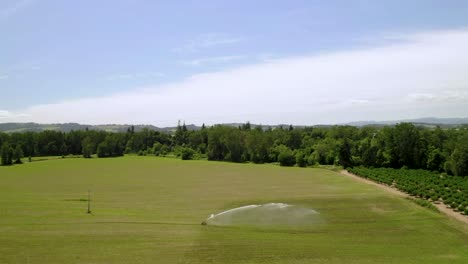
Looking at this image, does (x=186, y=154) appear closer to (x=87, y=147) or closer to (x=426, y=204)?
(x=87, y=147)

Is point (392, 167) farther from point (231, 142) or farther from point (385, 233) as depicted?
point (385, 233)

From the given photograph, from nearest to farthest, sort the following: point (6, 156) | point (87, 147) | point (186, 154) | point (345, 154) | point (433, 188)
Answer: point (433, 188)
point (345, 154)
point (6, 156)
point (186, 154)
point (87, 147)

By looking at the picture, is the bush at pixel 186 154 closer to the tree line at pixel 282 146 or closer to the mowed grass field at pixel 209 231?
the tree line at pixel 282 146

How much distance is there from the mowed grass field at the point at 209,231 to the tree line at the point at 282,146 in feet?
154

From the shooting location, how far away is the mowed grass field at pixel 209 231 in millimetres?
26547

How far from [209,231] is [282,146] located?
8982cm

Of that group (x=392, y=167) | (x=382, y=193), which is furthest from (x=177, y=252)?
(x=392, y=167)

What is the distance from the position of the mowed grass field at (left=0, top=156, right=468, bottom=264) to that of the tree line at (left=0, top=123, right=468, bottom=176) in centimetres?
4690

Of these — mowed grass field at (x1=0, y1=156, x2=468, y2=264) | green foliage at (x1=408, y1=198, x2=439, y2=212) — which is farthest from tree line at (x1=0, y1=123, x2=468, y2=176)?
mowed grass field at (x1=0, y1=156, x2=468, y2=264)

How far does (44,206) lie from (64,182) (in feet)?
102

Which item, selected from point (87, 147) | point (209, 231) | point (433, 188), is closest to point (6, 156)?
point (87, 147)

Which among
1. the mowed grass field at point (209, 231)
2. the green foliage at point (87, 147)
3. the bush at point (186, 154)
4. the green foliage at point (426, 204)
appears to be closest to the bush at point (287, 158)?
the bush at point (186, 154)

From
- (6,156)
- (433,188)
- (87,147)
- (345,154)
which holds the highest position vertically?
(87,147)

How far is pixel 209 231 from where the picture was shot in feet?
109
